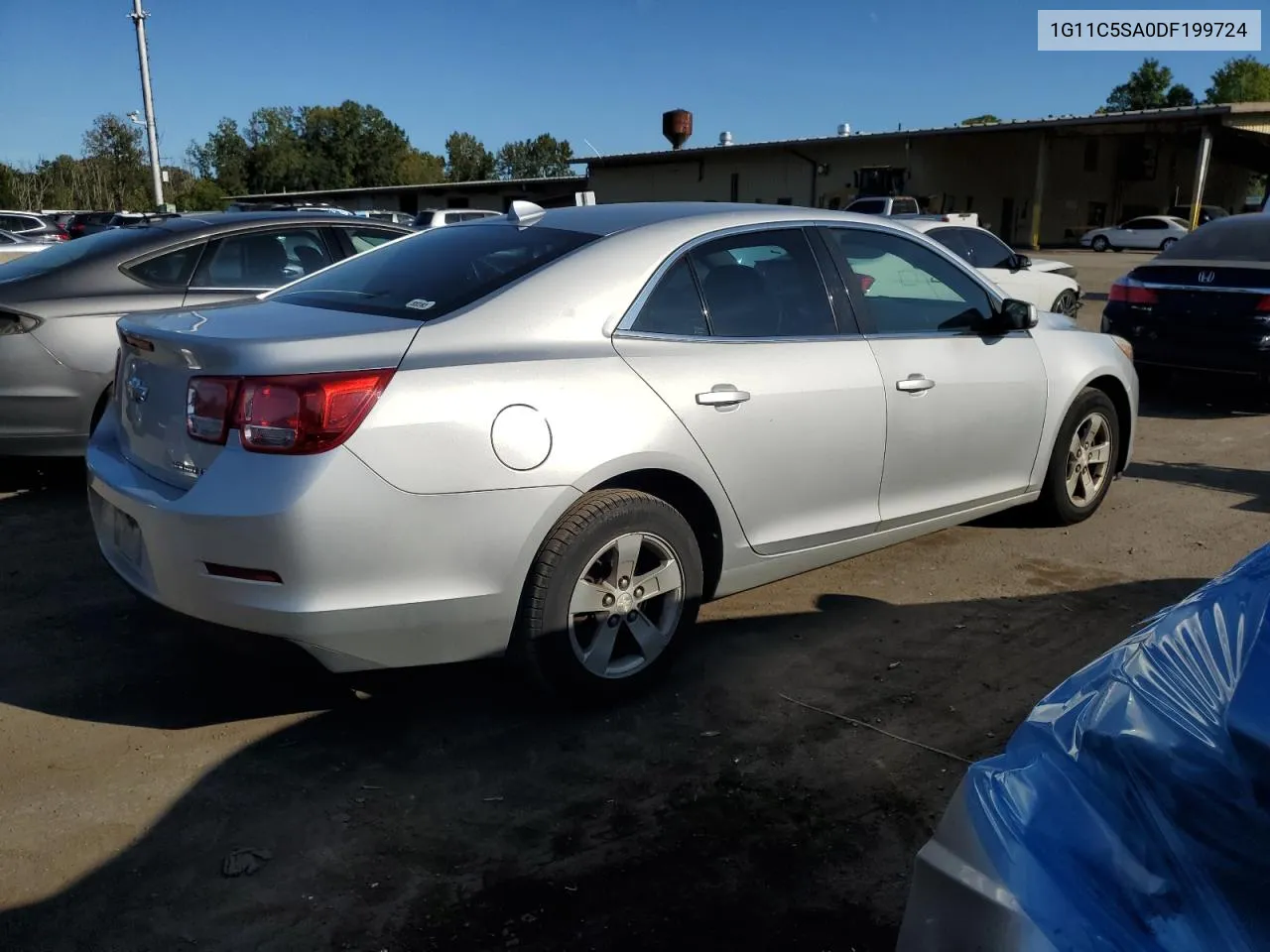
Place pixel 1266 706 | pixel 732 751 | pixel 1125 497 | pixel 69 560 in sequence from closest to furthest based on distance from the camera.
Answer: pixel 1266 706
pixel 732 751
pixel 69 560
pixel 1125 497

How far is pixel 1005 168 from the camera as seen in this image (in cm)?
4009

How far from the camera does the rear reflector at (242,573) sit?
9.22 ft

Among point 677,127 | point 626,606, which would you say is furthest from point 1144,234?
point 626,606

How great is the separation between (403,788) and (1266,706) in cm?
229

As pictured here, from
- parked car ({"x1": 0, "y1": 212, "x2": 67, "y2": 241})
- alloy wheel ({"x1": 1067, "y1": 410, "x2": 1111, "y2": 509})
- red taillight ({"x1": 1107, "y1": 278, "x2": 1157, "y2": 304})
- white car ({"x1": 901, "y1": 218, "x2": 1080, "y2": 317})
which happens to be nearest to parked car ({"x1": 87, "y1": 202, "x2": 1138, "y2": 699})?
alloy wheel ({"x1": 1067, "y1": 410, "x2": 1111, "y2": 509})

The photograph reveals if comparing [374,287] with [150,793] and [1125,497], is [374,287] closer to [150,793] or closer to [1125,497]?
[150,793]

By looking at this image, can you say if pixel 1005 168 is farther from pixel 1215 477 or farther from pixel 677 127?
pixel 1215 477

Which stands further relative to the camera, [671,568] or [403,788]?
[671,568]

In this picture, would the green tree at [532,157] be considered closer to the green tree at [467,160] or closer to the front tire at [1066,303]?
the green tree at [467,160]

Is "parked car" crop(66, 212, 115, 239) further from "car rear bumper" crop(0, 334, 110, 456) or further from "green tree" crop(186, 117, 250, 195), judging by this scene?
"green tree" crop(186, 117, 250, 195)

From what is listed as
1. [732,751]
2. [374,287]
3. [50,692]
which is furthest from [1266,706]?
[50,692]

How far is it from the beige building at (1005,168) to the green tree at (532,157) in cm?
8215

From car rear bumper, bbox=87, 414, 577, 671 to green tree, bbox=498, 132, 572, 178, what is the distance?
125 meters

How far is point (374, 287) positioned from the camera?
3660mm
